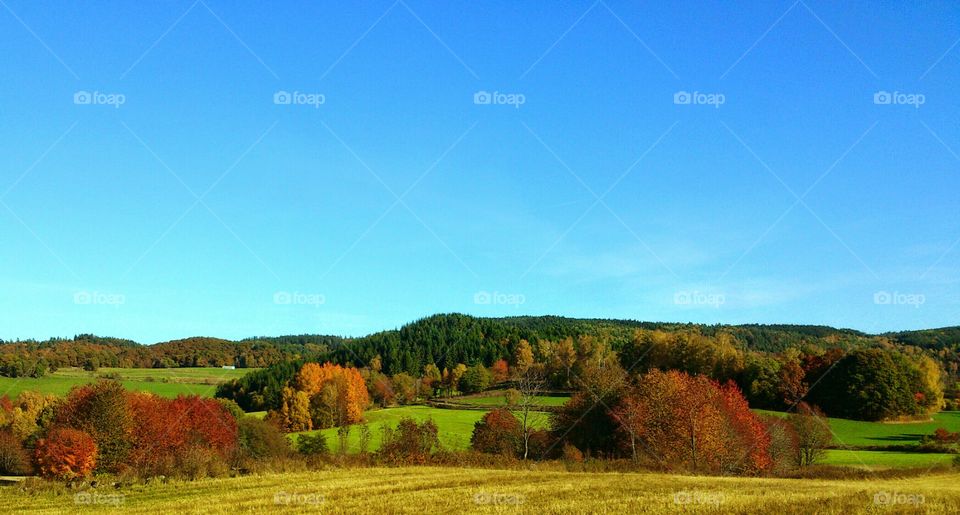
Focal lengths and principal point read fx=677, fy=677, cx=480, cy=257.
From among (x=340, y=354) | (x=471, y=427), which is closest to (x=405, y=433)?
(x=471, y=427)

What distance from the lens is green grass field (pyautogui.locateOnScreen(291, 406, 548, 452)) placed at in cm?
8356

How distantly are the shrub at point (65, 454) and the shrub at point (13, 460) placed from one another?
982 cm

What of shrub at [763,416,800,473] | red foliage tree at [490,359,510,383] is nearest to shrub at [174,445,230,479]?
shrub at [763,416,800,473]

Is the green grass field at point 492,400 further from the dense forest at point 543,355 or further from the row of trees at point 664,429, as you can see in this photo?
the row of trees at point 664,429

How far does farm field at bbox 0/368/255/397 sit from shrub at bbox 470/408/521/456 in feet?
197

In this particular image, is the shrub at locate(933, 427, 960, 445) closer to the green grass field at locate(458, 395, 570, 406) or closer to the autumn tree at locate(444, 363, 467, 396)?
the green grass field at locate(458, 395, 570, 406)

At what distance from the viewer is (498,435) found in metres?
73.4

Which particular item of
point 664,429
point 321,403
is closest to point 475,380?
point 321,403

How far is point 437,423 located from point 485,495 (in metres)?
74.5

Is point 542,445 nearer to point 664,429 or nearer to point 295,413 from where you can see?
point 664,429

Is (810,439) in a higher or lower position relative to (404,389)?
lower

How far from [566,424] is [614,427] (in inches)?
232

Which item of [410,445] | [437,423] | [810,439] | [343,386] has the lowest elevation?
[810,439]

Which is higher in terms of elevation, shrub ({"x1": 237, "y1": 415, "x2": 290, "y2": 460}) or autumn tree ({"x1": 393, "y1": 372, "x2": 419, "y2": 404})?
autumn tree ({"x1": 393, "y1": 372, "x2": 419, "y2": 404})
